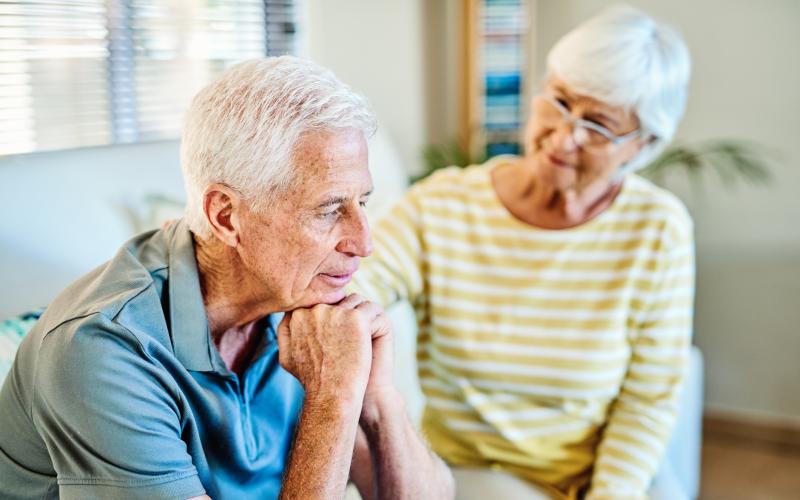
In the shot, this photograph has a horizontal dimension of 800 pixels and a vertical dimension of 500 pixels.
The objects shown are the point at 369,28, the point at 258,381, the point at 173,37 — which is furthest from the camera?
the point at 369,28

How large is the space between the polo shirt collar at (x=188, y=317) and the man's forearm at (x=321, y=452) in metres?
0.15

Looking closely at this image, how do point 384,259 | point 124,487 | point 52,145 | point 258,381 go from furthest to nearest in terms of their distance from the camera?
point 52,145
point 384,259
point 258,381
point 124,487

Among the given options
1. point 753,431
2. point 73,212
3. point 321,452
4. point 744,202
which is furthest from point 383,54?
point 321,452

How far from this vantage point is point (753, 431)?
331 centimetres

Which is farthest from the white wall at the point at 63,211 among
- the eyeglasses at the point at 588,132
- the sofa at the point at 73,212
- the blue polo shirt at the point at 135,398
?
the eyeglasses at the point at 588,132

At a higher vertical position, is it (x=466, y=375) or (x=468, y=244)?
(x=468, y=244)

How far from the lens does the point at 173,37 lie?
243 cm

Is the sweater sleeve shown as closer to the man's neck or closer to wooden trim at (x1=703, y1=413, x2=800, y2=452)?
the man's neck

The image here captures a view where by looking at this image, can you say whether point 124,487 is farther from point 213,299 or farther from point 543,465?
point 543,465

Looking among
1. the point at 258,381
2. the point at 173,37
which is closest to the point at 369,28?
the point at 173,37

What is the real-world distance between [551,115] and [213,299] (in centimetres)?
82

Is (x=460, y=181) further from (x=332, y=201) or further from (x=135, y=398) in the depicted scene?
(x=135, y=398)

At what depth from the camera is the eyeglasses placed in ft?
5.54

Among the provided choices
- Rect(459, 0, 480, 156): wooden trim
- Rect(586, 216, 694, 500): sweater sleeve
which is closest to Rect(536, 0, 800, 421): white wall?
Rect(459, 0, 480, 156): wooden trim
